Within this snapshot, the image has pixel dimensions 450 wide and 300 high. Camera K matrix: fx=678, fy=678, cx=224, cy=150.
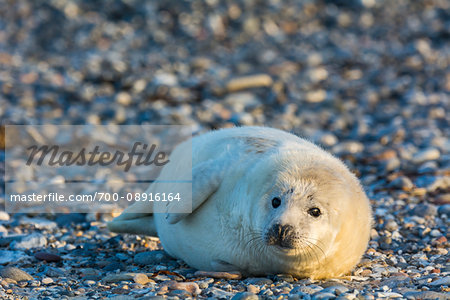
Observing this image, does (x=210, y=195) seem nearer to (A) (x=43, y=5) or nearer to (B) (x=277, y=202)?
(B) (x=277, y=202)

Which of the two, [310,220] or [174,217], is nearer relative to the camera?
[310,220]

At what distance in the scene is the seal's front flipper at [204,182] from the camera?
14.2 ft

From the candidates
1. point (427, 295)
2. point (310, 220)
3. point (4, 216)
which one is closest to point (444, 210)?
point (427, 295)

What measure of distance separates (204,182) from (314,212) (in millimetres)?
793

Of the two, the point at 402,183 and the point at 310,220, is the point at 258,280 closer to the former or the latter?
the point at 310,220

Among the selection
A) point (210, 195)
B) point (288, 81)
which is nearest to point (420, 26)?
point (288, 81)

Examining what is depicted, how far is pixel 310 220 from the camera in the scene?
3.87 m

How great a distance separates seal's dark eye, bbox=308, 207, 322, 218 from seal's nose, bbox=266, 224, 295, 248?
7.4 inches

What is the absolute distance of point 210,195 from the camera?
14.4 feet

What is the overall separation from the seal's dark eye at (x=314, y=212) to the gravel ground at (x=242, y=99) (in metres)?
0.41

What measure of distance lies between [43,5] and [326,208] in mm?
11809

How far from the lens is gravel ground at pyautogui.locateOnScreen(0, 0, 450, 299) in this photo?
421 cm

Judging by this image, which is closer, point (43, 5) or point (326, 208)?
point (326, 208)

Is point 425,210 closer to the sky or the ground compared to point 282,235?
closer to the sky
